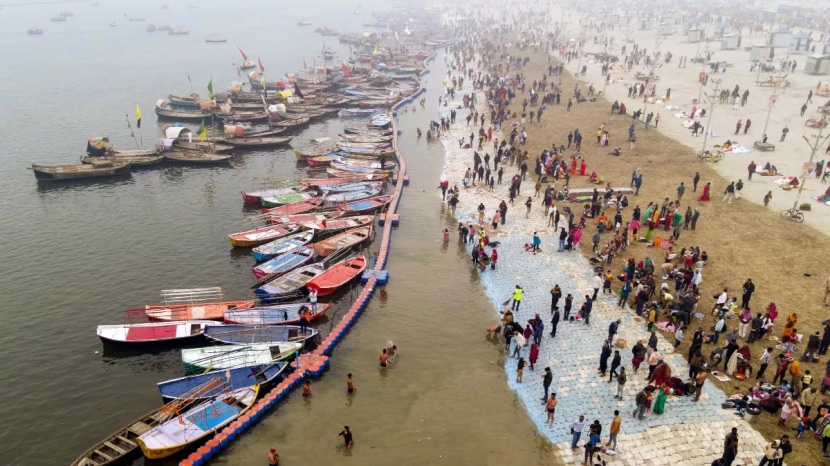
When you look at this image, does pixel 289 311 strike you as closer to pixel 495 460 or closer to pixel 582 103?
pixel 495 460

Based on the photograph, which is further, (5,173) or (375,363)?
(5,173)

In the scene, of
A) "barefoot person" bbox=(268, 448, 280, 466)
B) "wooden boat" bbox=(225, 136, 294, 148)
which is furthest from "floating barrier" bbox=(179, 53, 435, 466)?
"wooden boat" bbox=(225, 136, 294, 148)

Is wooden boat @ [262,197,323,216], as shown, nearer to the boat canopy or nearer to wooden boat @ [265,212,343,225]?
wooden boat @ [265,212,343,225]

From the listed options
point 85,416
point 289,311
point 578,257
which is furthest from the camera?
point 578,257

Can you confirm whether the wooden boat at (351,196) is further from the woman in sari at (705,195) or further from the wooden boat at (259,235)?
the woman in sari at (705,195)

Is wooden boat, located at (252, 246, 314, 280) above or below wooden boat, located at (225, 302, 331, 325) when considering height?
above

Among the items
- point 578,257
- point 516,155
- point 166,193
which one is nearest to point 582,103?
point 516,155

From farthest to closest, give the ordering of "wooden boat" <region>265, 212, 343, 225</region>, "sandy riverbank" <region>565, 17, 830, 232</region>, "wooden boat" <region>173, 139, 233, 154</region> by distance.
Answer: "wooden boat" <region>173, 139, 233, 154</region>, "sandy riverbank" <region>565, 17, 830, 232</region>, "wooden boat" <region>265, 212, 343, 225</region>
